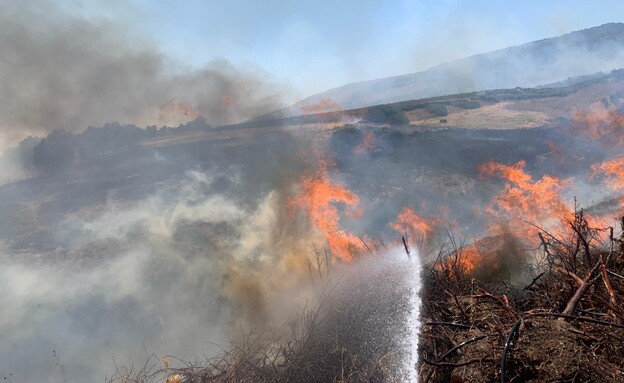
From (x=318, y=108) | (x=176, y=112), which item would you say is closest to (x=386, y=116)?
(x=318, y=108)

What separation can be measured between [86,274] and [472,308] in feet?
41.6

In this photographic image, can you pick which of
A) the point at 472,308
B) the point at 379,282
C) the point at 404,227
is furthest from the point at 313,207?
the point at 472,308

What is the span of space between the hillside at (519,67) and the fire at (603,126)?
138 ft

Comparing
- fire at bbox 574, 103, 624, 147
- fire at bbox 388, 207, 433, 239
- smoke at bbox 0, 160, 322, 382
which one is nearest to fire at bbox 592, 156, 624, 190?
fire at bbox 574, 103, 624, 147

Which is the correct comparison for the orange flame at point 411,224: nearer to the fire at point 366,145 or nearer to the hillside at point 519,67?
the fire at point 366,145

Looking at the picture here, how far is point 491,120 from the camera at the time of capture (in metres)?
28.9

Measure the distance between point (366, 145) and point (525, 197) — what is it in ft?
29.1

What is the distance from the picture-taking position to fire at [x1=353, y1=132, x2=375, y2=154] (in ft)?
76.1

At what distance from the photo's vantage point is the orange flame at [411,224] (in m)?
17.3

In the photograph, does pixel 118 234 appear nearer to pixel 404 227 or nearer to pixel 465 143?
pixel 404 227

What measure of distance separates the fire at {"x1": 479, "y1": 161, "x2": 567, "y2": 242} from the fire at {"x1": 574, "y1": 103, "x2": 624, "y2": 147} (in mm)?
4846

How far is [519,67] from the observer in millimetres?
84750

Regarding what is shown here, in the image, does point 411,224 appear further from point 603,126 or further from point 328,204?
point 603,126

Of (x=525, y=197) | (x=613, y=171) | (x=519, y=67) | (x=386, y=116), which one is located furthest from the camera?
(x=519, y=67)
